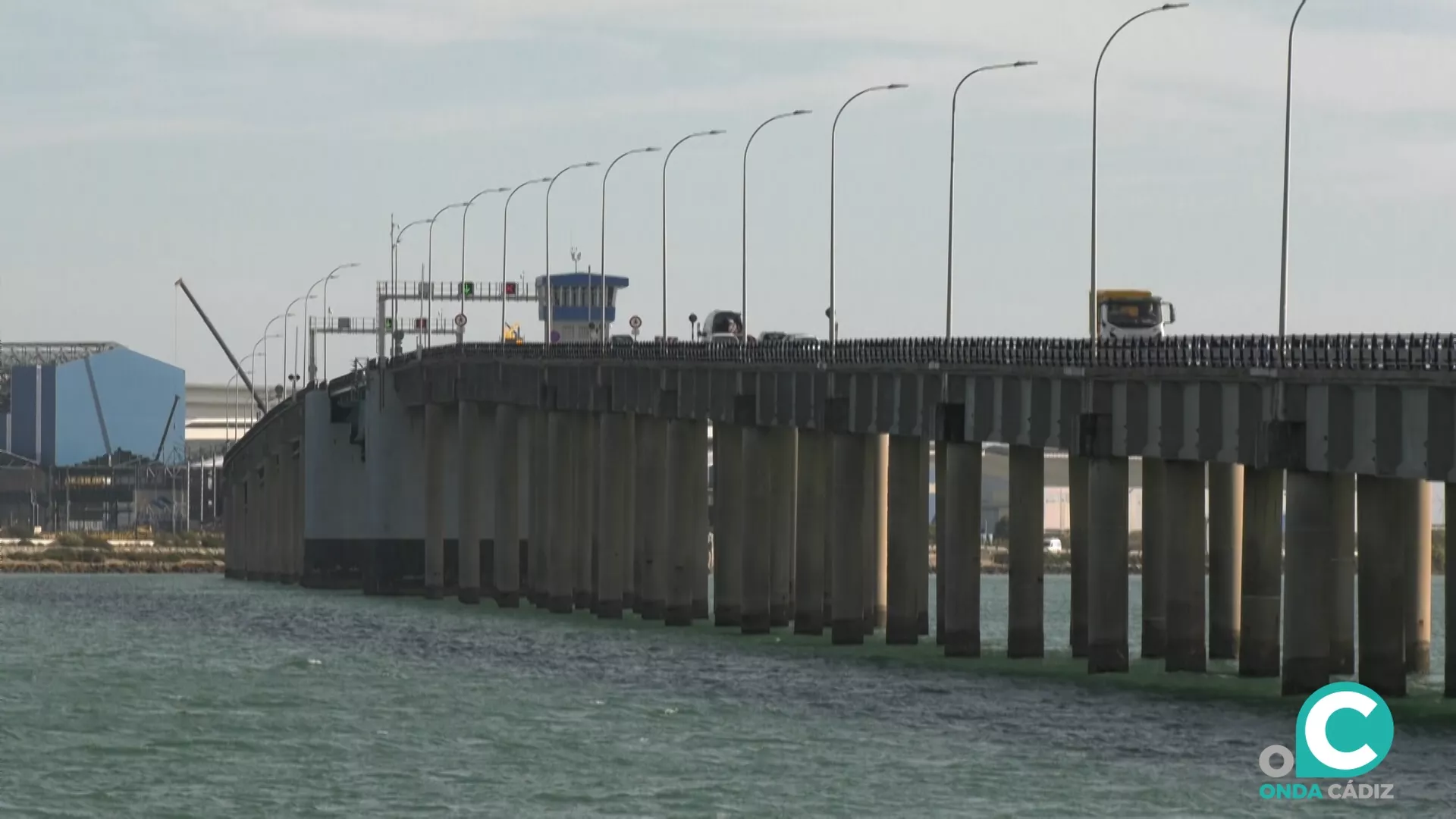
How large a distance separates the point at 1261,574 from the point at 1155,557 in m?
3.65

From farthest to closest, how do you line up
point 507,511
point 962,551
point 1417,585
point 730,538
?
point 507,511, point 730,538, point 962,551, point 1417,585

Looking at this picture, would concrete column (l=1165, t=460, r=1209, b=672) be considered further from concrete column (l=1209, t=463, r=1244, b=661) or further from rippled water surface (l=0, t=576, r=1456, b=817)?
concrete column (l=1209, t=463, r=1244, b=661)

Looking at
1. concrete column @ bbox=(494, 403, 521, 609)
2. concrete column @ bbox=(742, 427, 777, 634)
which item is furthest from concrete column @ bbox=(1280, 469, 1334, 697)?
concrete column @ bbox=(494, 403, 521, 609)

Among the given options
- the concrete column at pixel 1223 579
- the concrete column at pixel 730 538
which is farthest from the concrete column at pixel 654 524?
the concrete column at pixel 1223 579

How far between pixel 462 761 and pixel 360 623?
52585 millimetres

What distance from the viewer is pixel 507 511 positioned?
121 m

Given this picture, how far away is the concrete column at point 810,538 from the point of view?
9094 centimetres

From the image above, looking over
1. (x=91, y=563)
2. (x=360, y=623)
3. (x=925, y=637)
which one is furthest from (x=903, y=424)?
(x=91, y=563)

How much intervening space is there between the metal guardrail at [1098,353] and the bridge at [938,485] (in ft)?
0.38

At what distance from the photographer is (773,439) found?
320 ft

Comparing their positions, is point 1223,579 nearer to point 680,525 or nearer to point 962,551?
point 962,551

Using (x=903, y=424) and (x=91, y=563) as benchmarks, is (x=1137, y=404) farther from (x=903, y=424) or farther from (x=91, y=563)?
(x=91, y=563)

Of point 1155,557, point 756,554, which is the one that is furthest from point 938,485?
point 756,554

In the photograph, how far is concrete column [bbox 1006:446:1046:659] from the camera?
77.9m
